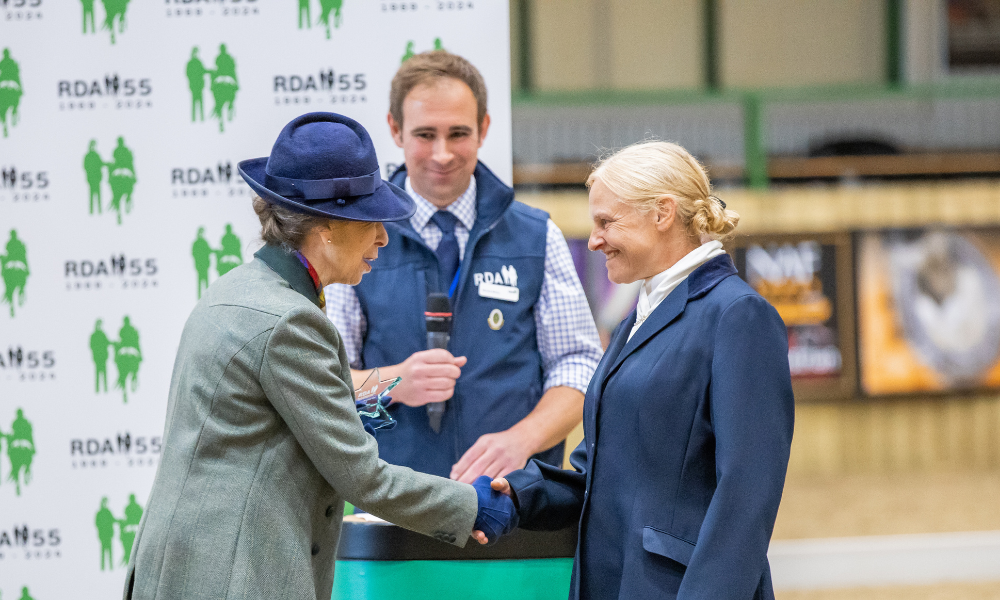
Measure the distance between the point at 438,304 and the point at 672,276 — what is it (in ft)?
2.67

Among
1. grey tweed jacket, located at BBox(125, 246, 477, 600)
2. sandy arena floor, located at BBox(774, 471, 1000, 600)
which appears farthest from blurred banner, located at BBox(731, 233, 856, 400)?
grey tweed jacket, located at BBox(125, 246, 477, 600)

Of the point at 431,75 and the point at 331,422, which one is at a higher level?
the point at 431,75

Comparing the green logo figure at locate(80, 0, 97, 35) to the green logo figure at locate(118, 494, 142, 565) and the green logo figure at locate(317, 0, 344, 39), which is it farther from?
the green logo figure at locate(118, 494, 142, 565)

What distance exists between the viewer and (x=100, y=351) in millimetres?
2812

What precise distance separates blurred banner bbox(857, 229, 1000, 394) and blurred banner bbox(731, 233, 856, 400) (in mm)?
168

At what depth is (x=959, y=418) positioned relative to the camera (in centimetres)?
856

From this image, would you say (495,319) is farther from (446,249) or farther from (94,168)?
(94,168)

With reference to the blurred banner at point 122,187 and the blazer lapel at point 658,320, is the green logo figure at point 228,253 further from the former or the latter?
the blazer lapel at point 658,320

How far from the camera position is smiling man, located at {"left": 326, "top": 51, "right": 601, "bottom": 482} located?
247 centimetres

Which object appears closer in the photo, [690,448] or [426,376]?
[690,448]

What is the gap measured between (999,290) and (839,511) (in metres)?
2.77

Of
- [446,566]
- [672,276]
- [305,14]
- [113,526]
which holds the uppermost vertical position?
[305,14]

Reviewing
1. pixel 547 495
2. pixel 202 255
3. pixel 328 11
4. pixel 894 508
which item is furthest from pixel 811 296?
pixel 547 495

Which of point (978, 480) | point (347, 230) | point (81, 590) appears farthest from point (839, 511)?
point (347, 230)
